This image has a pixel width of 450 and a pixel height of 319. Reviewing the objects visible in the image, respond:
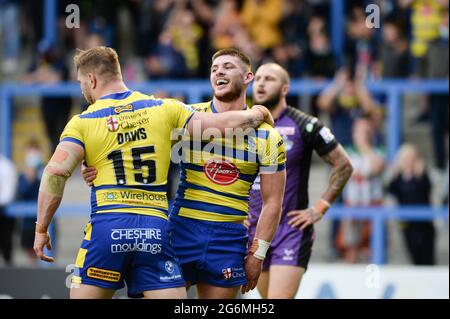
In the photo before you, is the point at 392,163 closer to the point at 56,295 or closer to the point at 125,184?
the point at 56,295

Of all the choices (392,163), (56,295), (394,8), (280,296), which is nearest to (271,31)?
(394,8)

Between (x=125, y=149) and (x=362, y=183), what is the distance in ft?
23.1

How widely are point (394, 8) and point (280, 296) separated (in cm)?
787

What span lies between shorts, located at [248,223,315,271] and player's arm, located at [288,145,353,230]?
79mm

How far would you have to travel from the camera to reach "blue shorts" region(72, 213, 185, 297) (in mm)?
6660

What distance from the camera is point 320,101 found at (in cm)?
1355

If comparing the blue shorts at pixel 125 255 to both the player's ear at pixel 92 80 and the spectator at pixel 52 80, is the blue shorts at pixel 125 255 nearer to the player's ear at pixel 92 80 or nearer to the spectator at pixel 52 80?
the player's ear at pixel 92 80

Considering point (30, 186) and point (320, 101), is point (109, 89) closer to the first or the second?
point (320, 101)

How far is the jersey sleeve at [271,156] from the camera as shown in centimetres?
736

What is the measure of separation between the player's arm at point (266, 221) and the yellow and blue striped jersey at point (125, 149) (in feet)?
2.76

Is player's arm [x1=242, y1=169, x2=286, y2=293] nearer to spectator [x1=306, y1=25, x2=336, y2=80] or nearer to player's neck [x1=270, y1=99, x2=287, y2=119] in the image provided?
player's neck [x1=270, y1=99, x2=287, y2=119]

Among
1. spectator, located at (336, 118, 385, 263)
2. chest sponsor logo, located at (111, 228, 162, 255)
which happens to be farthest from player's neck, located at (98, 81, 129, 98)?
spectator, located at (336, 118, 385, 263)
